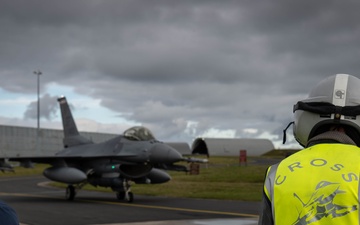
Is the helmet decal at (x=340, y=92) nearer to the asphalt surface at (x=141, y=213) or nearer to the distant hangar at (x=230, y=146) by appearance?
A: the asphalt surface at (x=141, y=213)

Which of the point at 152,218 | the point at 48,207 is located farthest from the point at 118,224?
the point at 48,207

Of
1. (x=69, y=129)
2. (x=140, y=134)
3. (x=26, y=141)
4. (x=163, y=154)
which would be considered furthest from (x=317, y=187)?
(x=26, y=141)

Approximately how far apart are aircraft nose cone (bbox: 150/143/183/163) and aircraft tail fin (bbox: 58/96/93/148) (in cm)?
609

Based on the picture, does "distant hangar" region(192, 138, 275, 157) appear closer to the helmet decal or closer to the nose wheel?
the nose wheel

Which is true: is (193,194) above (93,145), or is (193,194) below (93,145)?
below

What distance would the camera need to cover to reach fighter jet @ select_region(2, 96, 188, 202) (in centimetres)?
2023

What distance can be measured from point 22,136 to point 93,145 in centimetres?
4228

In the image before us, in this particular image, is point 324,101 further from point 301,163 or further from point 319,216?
point 319,216

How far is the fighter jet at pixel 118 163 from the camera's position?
66.4ft

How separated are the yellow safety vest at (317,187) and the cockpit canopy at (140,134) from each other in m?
19.0

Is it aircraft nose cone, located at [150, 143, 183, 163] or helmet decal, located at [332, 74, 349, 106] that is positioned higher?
helmet decal, located at [332, 74, 349, 106]

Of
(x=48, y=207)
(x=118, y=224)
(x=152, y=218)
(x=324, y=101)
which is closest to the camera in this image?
(x=324, y=101)

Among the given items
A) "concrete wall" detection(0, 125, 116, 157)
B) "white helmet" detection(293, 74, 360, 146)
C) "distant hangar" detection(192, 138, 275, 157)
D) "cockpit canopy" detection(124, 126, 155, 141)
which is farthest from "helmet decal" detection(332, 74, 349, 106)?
"distant hangar" detection(192, 138, 275, 157)

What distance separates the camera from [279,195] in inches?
75.8
